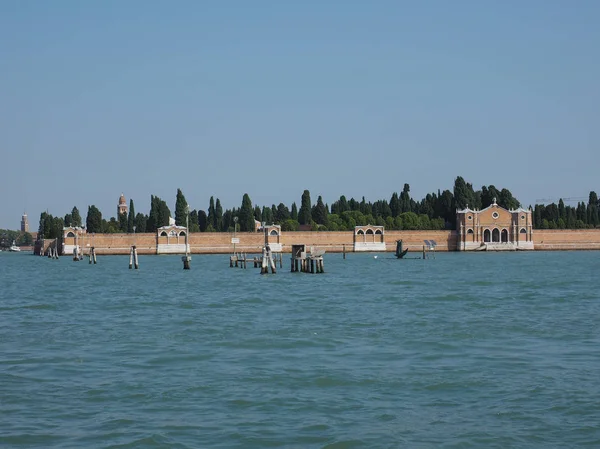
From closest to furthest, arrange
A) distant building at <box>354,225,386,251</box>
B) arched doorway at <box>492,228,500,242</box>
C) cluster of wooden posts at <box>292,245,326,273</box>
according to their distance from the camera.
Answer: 1. cluster of wooden posts at <box>292,245,326,273</box>
2. arched doorway at <box>492,228,500,242</box>
3. distant building at <box>354,225,386,251</box>

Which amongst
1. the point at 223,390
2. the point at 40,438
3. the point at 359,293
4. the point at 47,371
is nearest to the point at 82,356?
the point at 47,371

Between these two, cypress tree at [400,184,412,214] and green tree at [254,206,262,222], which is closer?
cypress tree at [400,184,412,214]

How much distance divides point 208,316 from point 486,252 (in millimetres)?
50352

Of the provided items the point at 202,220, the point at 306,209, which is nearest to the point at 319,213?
the point at 306,209

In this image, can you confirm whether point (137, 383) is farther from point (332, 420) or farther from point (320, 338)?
point (320, 338)

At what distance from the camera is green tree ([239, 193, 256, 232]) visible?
69.6 meters

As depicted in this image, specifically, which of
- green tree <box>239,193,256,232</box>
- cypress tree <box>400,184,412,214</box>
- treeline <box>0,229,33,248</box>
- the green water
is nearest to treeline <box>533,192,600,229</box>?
cypress tree <box>400,184,412,214</box>

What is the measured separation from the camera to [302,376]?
31.7 ft

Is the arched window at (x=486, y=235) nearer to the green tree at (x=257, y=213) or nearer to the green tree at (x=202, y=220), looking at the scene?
the green tree at (x=257, y=213)

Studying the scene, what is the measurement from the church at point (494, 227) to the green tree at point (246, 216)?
618 inches

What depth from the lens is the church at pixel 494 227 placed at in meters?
65.6

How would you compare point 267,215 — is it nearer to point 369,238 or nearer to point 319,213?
point 319,213

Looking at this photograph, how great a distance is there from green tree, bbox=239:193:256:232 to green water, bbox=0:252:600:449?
5127 cm

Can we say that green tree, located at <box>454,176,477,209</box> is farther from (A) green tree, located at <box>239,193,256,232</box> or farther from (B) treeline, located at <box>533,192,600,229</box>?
(A) green tree, located at <box>239,193,256,232</box>
